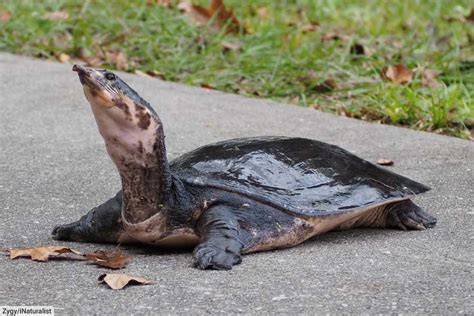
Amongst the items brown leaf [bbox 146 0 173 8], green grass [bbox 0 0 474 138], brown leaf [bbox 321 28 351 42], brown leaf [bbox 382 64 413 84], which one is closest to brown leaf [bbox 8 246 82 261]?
green grass [bbox 0 0 474 138]

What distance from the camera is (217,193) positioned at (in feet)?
10.9

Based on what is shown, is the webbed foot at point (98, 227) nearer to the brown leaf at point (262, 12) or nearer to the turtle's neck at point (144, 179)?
the turtle's neck at point (144, 179)

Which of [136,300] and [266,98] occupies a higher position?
[136,300]

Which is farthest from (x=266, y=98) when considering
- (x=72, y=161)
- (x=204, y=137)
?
(x=72, y=161)

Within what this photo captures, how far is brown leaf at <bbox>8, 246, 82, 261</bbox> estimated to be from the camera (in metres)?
3.14

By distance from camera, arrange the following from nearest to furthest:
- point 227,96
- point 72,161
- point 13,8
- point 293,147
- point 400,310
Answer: point 400,310
point 293,147
point 72,161
point 227,96
point 13,8

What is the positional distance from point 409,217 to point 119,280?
128cm

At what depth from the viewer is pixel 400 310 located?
2.64m

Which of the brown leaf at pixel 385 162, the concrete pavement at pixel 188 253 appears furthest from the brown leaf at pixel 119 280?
the brown leaf at pixel 385 162

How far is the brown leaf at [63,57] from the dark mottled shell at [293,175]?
3425mm

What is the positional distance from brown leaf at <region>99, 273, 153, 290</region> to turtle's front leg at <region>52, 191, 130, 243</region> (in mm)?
495

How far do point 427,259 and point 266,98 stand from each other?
305cm

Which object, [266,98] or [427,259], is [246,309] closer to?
[427,259]

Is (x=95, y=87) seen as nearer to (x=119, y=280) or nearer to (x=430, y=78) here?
(x=119, y=280)
